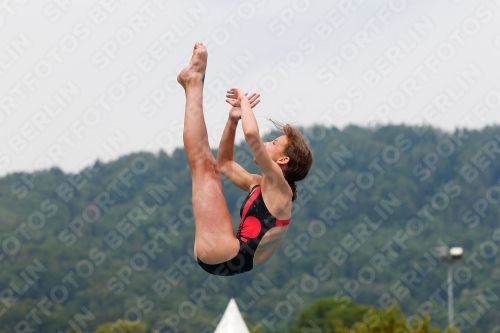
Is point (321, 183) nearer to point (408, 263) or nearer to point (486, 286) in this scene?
point (408, 263)

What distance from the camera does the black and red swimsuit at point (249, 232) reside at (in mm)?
6922

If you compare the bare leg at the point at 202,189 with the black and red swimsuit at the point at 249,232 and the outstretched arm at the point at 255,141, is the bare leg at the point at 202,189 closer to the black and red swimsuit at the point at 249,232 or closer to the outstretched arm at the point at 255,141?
the black and red swimsuit at the point at 249,232

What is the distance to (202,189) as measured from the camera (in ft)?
22.5

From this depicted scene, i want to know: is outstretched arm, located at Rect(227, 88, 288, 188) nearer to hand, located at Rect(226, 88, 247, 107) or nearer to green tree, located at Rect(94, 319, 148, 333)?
hand, located at Rect(226, 88, 247, 107)

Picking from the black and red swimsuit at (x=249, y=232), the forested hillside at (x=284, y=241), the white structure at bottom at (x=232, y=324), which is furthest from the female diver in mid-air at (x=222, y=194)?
the forested hillside at (x=284, y=241)

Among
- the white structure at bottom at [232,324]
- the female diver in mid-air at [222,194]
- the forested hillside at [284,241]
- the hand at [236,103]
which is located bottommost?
the white structure at bottom at [232,324]

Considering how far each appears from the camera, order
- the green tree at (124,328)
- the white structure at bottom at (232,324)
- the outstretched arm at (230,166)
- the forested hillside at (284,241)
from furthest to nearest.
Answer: the forested hillside at (284,241) → the green tree at (124,328) → the white structure at bottom at (232,324) → the outstretched arm at (230,166)

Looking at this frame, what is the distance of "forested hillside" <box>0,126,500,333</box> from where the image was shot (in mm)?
58344

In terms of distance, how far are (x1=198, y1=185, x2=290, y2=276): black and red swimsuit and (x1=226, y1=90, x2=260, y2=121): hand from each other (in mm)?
579

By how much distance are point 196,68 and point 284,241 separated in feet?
197

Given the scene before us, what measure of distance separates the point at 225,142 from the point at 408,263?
197 ft

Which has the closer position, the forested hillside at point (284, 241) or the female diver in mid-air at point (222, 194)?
the female diver in mid-air at point (222, 194)

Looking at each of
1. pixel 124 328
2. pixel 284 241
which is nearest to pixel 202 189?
pixel 124 328

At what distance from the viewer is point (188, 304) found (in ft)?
195
